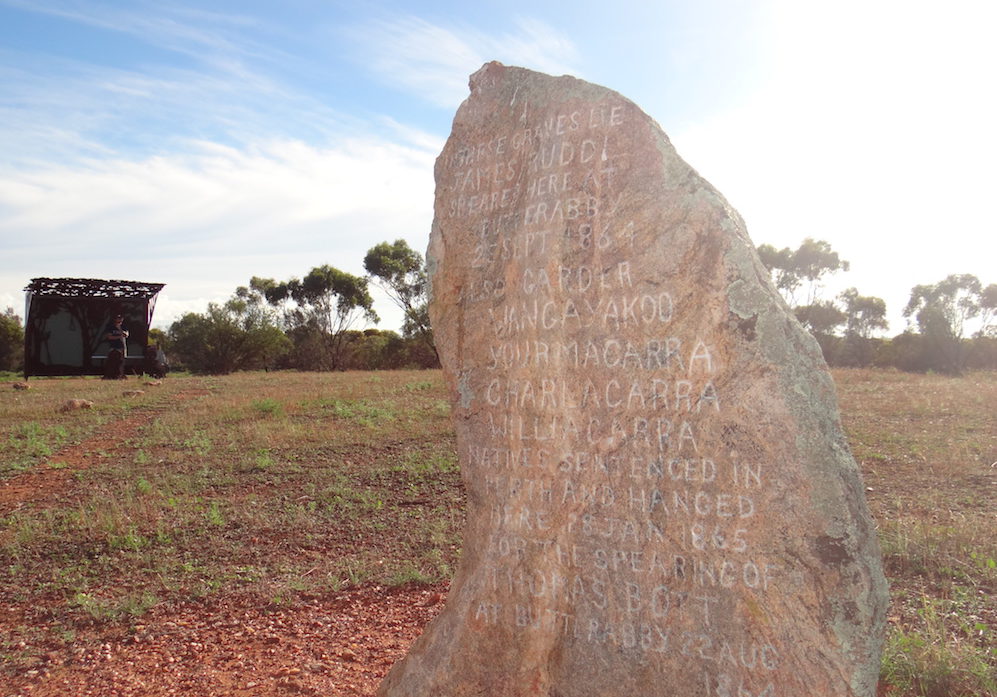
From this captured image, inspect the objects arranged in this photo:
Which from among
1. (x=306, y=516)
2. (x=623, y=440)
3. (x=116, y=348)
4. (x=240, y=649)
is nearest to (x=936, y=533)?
(x=623, y=440)

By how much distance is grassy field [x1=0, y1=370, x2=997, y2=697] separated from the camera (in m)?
4.88

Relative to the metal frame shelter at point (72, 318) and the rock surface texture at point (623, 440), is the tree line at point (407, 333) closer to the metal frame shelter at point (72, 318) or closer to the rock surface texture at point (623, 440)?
the metal frame shelter at point (72, 318)

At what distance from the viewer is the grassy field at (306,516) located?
488 centimetres

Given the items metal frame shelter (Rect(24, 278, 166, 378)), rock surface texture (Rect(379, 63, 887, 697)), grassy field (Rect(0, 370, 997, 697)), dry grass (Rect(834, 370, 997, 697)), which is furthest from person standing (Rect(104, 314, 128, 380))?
rock surface texture (Rect(379, 63, 887, 697))

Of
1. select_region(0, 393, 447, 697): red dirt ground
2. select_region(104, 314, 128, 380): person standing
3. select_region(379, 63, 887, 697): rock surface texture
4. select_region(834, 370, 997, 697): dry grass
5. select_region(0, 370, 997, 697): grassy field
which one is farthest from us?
select_region(104, 314, 128, 380): person standing

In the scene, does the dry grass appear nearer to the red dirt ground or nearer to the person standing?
the red dirt ground

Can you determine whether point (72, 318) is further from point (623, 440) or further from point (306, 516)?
point (623, 440)

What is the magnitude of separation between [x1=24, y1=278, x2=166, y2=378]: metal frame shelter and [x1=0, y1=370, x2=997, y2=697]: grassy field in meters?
13.9

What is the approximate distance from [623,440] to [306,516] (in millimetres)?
4475

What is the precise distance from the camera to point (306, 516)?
7.08 m

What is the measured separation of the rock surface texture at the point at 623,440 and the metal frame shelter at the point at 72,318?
24154mm

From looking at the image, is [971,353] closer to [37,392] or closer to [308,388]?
[308,388]

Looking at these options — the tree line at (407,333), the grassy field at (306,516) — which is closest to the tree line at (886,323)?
the tree line at (407,333)

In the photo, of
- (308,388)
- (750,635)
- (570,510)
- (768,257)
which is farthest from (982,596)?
(768,257)
